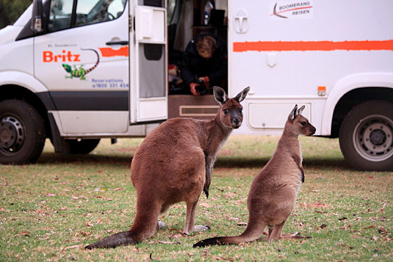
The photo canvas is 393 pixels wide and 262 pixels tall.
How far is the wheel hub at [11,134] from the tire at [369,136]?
497cm

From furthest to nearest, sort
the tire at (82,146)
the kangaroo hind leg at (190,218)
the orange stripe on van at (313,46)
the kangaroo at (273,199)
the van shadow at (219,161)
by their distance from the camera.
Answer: the tire at (82,146), the van shadow at (219,161), the orange stripe on van at (313,46), the kangaroo hind leg at (190,218), the kangaroo at (273,199)

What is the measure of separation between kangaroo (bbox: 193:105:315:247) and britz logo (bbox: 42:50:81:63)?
15.6 feet

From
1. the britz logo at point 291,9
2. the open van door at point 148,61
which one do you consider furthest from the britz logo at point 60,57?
the britz logo at point 291,9

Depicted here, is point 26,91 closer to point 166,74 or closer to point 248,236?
point 166,74

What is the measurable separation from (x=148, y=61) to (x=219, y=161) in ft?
8.65

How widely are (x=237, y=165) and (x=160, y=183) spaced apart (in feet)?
17.2

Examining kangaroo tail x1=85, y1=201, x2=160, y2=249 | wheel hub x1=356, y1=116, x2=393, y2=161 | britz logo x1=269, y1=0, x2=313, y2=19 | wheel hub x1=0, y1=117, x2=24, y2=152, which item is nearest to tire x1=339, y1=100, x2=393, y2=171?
wheel hub x1=356, y1=116, x2=393, y2=161

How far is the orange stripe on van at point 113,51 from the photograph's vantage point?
28.8ft

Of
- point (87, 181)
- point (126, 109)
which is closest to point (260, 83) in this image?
point (126, 109)

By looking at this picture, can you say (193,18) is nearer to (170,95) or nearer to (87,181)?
(170,95)

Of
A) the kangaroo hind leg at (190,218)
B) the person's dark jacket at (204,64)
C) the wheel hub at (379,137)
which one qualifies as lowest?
the kangaroo hind leg at (190,218)

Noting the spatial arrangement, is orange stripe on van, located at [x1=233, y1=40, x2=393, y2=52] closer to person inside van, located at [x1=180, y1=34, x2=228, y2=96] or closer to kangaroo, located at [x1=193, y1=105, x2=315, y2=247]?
person inside van, located at [x1=180, y1=34, x2=228, y2=96]

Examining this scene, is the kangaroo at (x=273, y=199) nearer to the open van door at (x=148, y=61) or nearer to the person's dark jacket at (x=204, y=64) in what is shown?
the open van door at (x=148, y=61)

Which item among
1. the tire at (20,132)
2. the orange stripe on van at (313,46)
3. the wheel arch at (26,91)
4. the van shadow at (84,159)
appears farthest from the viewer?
the van shadow at (84,159)
